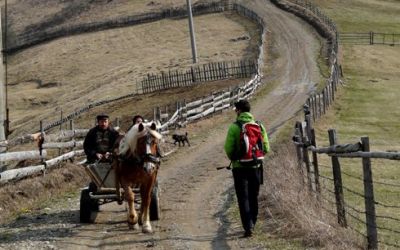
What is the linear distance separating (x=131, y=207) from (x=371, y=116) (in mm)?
24534

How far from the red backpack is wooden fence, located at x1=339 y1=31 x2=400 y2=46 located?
52258 mm

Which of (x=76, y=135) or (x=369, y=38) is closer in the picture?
(x=76, y=135)

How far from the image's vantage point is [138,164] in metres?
11.5

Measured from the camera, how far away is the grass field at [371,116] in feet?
52.3

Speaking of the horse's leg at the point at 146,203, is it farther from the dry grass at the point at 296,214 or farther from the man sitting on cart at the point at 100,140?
the dry grass at the point at 296,214

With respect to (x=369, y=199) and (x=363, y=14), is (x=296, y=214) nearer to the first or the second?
(x=369, y=199)

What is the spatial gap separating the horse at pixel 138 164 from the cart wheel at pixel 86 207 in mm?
904

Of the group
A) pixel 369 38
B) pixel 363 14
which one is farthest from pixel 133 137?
pixel 363 14

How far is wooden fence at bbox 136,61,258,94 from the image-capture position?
2038 inches

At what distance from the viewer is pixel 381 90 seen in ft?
139

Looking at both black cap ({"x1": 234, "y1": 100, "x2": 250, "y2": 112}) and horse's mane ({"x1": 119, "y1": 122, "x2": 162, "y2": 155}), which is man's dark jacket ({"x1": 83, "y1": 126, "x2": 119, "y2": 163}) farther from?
black cap ({"x1": 234, "y1": 100, "x2": 250, "y2": 112})

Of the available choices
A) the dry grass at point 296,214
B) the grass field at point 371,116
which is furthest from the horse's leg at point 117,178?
the grass field at point 371,116

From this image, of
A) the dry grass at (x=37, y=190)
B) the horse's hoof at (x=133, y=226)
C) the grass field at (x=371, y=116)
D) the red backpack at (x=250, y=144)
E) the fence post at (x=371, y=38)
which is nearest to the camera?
the red backpack at (x=250, y=144)

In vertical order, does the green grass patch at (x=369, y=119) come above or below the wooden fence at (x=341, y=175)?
below
